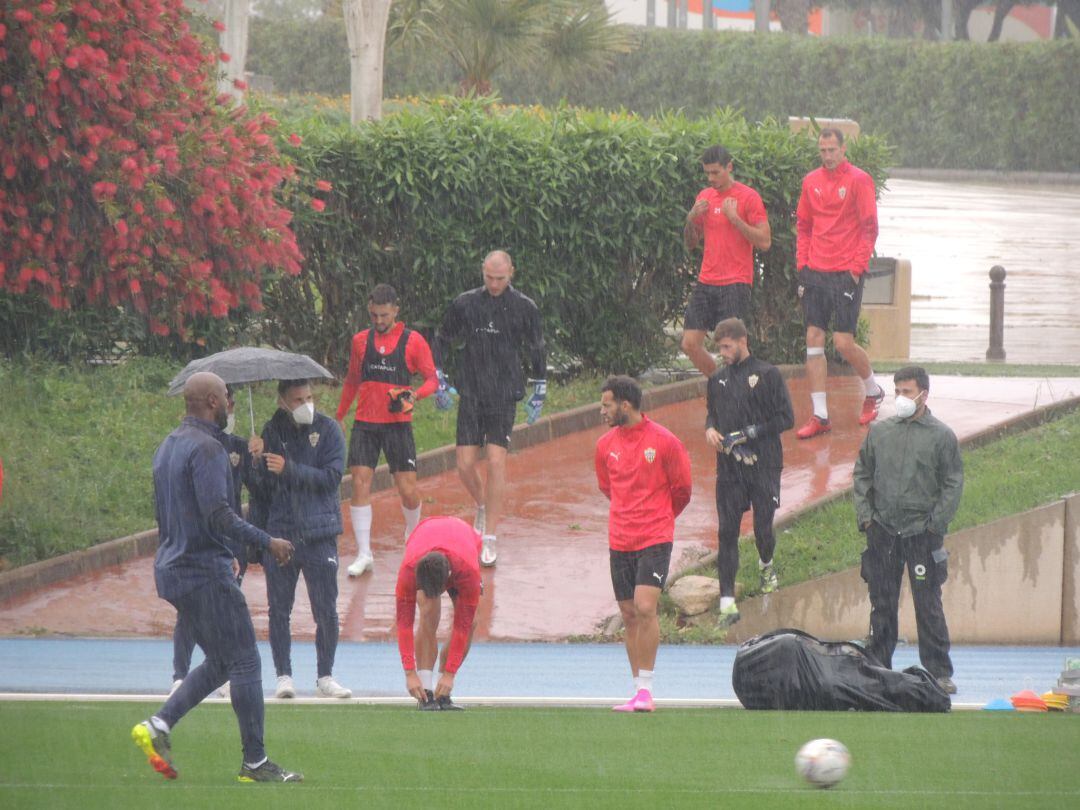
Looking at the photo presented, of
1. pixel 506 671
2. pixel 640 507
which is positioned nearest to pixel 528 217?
pixel 506 671

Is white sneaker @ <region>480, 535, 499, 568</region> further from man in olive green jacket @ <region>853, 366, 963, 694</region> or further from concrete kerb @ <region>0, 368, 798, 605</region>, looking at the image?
man in olive green jacket @ <region>853, 366, 963, 694</region>

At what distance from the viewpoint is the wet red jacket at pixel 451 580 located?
8.99m

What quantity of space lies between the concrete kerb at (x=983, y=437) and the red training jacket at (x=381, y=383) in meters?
2.18

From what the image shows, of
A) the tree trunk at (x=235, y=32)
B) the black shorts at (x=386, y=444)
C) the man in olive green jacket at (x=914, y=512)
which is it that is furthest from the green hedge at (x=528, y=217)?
the man in olive green jacket at (x=914, y=512)

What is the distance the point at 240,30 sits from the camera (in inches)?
817

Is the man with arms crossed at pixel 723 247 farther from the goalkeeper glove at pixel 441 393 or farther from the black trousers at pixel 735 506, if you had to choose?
the black trousers at pixel 735 506

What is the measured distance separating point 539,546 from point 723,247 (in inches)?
120

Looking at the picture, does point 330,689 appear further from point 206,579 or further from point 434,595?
point 206,579

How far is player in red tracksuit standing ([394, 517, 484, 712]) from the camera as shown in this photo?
29.1ft

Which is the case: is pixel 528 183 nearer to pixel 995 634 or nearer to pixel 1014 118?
pixel 995 634

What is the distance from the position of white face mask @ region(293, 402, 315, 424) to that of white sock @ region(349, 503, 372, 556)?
2.75m

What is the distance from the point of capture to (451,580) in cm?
909

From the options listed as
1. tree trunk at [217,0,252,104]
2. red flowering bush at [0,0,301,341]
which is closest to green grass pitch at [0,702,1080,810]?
red flowering bush at [0,0,301,341]

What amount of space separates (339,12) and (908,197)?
48.5 feet
